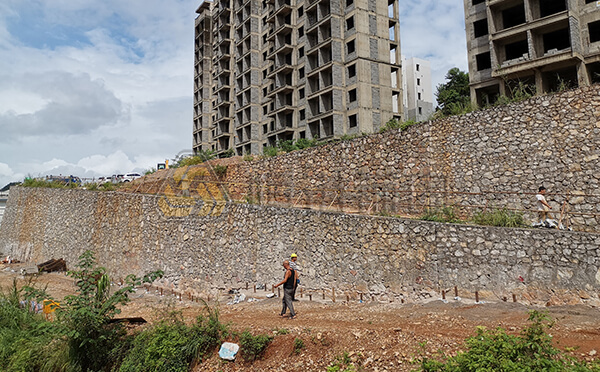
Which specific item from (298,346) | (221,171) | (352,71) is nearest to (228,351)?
(298,346)

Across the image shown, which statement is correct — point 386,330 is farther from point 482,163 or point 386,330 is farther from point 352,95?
point 352,95

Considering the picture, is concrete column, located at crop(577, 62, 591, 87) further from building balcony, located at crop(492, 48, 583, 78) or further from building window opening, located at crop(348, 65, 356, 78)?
building window opening, located at crop(348, 65, 356, 78)

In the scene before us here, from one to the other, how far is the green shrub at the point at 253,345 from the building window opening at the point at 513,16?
23.8m

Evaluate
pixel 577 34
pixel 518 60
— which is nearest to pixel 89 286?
pixel 518 60

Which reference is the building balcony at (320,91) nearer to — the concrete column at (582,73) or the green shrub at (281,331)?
the concrete column at (582,73)

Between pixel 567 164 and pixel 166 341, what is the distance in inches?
497

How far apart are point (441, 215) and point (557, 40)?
16349 millimetres

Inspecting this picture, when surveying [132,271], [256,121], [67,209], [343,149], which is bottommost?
[132,271]

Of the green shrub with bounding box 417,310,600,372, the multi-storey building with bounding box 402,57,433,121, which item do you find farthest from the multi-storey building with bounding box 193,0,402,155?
the green shrub with bounding box 417,310,600,372

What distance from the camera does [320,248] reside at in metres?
11.7

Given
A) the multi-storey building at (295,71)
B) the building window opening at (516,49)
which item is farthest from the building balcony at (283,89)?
the building window opening at (516,49)

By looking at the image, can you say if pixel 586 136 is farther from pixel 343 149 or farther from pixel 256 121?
pixel 256 121

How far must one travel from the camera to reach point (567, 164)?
1112 centimetres

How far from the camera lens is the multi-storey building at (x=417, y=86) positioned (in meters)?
44.0
